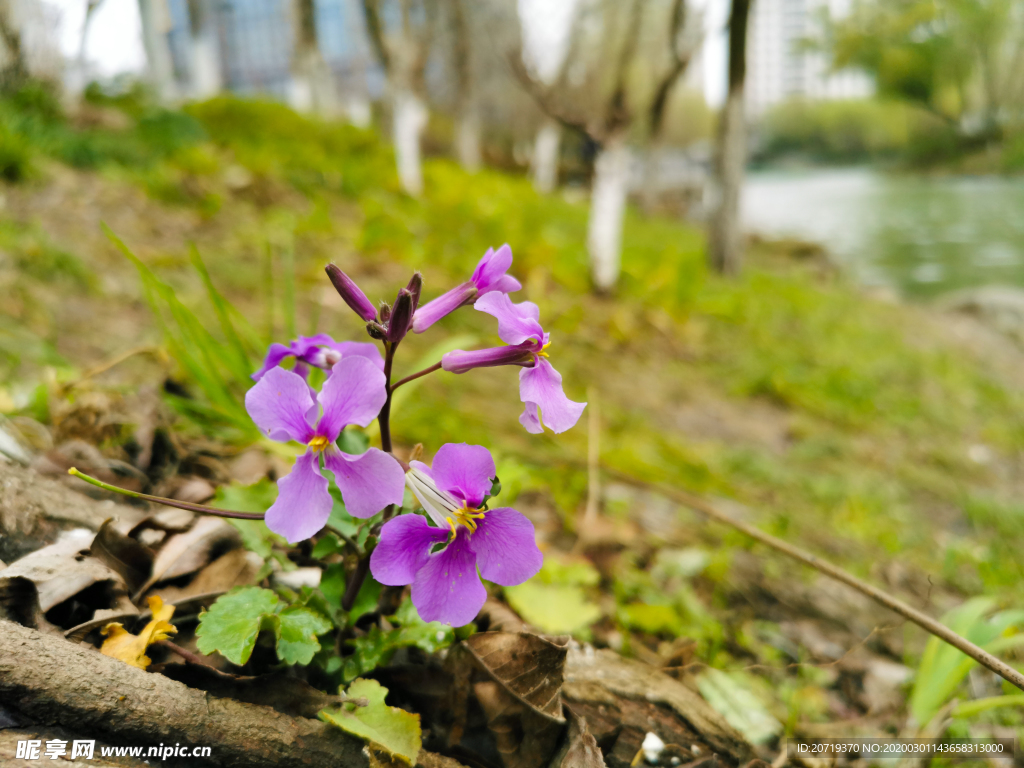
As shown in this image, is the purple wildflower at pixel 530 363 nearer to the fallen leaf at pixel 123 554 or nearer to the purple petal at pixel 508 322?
A: the purple petal at pixel 508 322

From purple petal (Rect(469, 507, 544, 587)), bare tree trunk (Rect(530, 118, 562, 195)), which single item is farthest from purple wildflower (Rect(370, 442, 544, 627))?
bare tree trunk (Rect(530, 118, 562, 195))

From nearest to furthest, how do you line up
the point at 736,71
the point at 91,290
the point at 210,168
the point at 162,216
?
the point at 91,290
the point at 162,216
the point at 210,168
the point at 736,71

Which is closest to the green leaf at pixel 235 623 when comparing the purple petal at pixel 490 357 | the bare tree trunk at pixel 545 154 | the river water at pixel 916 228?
the purple petal at pixel 490 357

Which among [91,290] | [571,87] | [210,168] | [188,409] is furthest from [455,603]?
[571,87]

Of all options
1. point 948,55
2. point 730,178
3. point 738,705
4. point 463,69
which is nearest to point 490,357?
point 738,705

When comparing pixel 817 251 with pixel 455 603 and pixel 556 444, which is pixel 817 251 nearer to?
pixel 556 444
